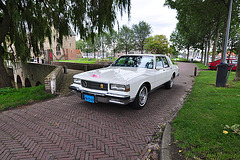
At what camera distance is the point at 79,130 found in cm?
310

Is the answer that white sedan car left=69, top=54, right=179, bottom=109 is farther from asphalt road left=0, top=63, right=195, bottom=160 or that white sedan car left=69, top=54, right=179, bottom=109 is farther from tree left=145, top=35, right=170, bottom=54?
tree left=145, top=35, right=170, bottom=54

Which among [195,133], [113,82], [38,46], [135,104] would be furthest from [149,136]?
[38,46]

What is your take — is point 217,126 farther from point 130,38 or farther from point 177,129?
point 130,38

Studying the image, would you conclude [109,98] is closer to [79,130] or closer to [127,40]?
[79,130]

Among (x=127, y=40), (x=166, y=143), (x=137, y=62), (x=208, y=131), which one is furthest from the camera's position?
(x=127, y=40)

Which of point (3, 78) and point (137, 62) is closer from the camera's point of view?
point (137, 62)

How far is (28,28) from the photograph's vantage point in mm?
6230

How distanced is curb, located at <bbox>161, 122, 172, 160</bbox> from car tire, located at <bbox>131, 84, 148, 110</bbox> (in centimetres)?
109

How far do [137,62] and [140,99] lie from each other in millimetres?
1493

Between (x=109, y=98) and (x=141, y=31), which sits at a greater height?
(x=141, y=31)

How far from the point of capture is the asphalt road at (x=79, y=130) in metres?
2.40

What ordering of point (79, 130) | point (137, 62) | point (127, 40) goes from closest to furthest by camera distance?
point (79, 130) < point (137, 62) < point (127, 40)

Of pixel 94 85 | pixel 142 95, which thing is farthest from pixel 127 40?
pixel 94 85

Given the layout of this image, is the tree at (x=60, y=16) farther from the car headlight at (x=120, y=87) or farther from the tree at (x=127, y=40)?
the tree at (x=127, y=40)
